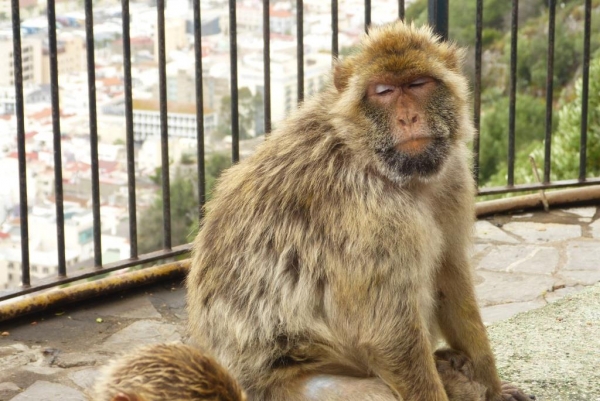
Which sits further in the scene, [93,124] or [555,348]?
[93,124]

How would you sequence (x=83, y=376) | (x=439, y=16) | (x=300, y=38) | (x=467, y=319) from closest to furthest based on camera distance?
1. (x=467, y=319)
2. (x=83, y=376)
3. (x=300, y=38)
4. (x=439, y=16)

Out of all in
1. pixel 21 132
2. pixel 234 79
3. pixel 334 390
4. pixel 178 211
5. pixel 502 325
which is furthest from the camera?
pixel 178 211

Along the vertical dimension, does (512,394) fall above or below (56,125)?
below

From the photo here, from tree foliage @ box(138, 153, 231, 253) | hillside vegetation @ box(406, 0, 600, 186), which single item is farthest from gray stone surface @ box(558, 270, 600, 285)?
hillside vegetation @ box(406, 0, 600, 186)

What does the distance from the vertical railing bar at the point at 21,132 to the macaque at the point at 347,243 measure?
165cm

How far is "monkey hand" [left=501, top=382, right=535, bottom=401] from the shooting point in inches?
152

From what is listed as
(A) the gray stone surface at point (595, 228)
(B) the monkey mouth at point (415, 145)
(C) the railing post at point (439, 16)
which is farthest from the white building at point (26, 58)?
(A) the gray stone surface at point (595, 228)

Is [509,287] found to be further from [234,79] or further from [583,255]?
[234,79]

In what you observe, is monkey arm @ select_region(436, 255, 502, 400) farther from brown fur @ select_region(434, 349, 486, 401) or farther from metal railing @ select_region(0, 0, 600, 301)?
metal railing @ select_region(0, 0, 600, 301)

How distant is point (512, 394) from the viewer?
3865mm

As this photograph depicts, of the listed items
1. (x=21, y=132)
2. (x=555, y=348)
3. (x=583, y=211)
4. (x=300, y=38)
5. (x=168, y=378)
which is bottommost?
(x=555, y=348)

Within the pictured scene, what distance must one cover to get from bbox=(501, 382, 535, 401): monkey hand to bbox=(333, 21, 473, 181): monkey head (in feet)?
3.36

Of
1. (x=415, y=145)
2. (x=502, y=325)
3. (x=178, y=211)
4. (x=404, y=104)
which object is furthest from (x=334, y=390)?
(x=178, y=211)

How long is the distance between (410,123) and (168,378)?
3.96ft
